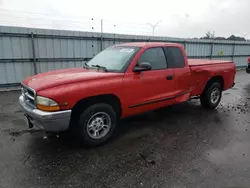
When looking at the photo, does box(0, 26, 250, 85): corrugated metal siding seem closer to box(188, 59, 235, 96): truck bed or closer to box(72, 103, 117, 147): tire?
box(188, 59, 235, 96): truck bed

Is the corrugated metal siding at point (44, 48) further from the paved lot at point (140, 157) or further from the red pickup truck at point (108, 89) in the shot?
the red pickup truck at point (108, 89)

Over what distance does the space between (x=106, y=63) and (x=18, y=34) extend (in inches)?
240

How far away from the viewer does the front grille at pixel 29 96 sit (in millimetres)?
3263

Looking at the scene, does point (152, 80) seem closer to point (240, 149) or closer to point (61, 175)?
point (240, 149)

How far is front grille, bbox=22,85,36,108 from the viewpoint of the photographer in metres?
3.26

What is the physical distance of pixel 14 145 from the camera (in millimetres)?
3664

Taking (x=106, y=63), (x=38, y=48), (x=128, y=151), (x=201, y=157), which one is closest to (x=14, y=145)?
(x=128, y=151)

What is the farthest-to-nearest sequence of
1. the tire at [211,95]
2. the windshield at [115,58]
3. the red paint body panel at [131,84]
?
the tire at [211,95] < the windshield at [115,58] < the red paint body panel at [131,84]

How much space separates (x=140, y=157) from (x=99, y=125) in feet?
3.03

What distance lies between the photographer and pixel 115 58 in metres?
4.22

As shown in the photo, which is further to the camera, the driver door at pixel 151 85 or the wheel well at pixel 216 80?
the wheel well at pixel 216 80

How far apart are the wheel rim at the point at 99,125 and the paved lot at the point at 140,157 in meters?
0.25

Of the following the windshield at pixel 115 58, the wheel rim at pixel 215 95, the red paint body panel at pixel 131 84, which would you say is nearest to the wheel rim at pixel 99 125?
the red paint body panel at pixel 131 84

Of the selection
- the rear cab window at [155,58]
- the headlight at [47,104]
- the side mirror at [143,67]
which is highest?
the rear cab window at [155,58]
